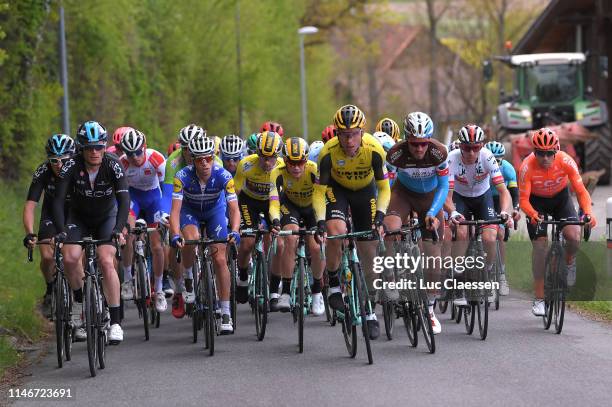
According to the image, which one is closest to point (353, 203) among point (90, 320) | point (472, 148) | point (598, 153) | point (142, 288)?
point (472, 148)

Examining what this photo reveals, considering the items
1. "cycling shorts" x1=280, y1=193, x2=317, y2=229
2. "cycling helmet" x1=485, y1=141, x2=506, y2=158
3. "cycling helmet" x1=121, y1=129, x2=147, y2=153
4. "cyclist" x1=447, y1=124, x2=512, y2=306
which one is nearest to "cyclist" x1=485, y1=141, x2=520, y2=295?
"cycling helmet" x1=485, y1=141, x2=506, y2=158

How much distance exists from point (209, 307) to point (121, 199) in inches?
50.2

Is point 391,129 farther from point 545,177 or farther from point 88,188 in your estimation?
point 88,188

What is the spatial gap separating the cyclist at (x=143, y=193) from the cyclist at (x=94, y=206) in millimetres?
1953

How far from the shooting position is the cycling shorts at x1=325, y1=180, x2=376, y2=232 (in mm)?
12055

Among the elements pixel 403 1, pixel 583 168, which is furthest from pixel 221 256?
pixel 403 1

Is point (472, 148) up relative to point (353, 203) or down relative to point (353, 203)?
up

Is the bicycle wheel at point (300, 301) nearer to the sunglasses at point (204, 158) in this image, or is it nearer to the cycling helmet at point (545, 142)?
the sunglasses at point (204, 158)

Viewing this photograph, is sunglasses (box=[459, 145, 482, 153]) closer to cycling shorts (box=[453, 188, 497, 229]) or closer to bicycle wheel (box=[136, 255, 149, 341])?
cycling shorts (box=[453, 188, 497, 229])

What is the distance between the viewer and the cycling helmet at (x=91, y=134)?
452 inches

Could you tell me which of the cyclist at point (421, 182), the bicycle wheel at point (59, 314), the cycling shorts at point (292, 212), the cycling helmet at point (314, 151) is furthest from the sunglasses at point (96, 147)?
the cycling helmet at point (314, 151)

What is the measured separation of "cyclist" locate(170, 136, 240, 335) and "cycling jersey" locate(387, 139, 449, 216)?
1.69m

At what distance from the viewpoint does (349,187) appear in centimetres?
1214

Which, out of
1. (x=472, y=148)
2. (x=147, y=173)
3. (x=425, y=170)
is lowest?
(x=425, y=170)
